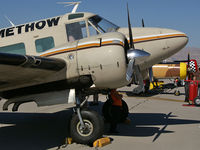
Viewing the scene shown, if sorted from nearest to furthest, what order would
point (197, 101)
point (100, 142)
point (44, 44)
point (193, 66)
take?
point (100, 142), point (44, 44), point (197, 101), point (193, 66)

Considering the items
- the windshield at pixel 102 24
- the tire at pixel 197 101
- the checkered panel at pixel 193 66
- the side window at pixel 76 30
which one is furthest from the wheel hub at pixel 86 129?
the checkered panel at pixel 193 66

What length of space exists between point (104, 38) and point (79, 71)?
1032 mm

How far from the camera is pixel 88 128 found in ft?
18.7

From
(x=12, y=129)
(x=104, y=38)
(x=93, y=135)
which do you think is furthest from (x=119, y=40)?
(x=12, y=129)

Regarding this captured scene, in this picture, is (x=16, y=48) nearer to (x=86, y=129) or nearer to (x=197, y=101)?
(x=86, y=129)

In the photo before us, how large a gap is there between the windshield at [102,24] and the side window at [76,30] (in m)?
0.31

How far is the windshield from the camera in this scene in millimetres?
6738

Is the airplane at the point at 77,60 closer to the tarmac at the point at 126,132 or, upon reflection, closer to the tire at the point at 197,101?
the tarmac at the point at 126,132

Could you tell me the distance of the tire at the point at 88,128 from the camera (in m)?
5.57

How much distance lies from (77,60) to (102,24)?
6.28 ft

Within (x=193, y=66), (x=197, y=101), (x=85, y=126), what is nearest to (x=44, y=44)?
(x=85, y=126)

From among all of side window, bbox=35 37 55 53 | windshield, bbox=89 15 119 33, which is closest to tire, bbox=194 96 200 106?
windshield, bbox=89 15 119 33

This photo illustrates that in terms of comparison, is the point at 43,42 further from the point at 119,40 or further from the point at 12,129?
the point at 12,129

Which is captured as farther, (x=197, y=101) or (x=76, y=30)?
(x=197, y=101)
